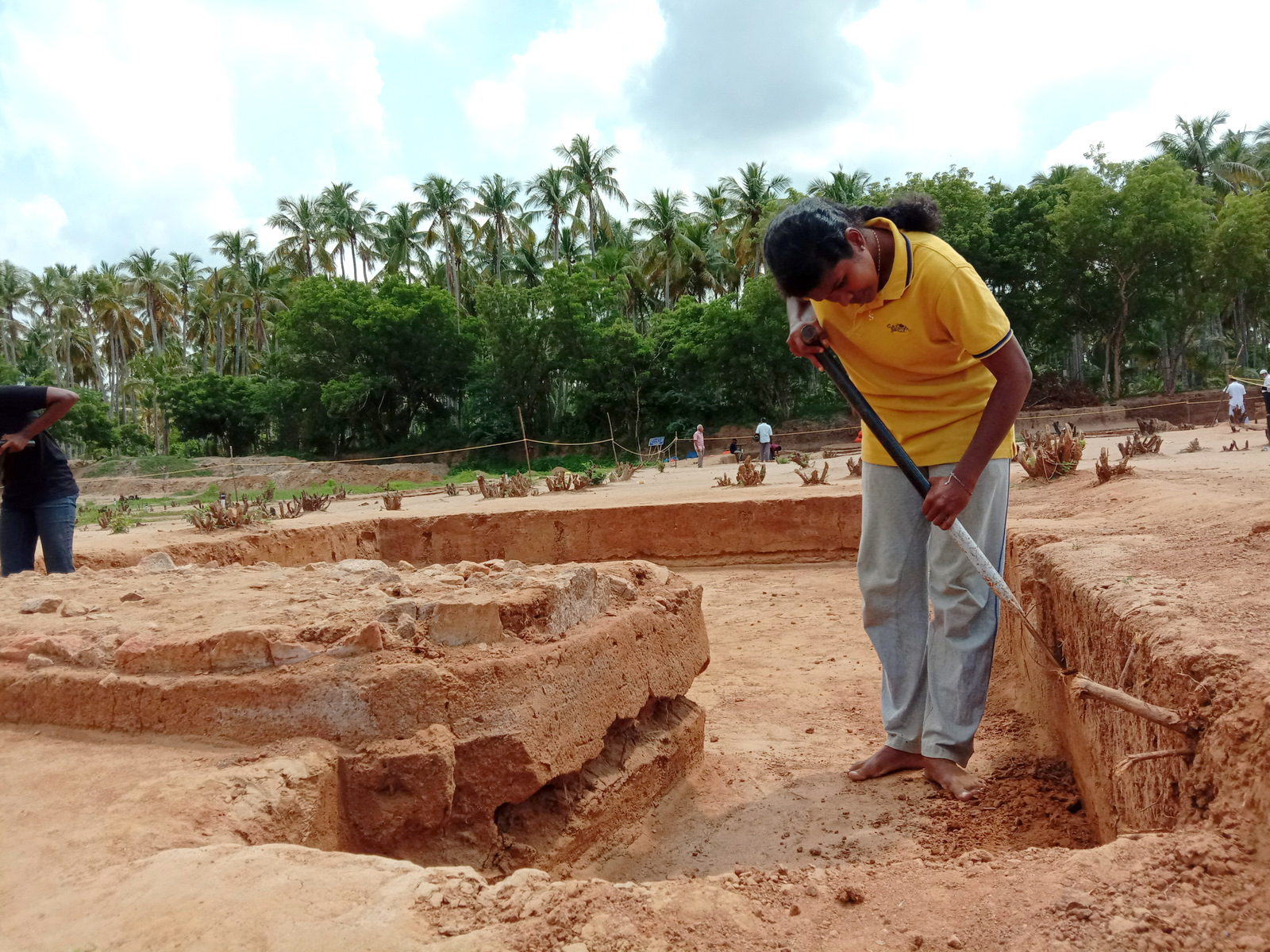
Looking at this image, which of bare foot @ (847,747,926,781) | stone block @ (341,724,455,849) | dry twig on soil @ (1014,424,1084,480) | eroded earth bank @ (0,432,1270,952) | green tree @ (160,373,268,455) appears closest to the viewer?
eroded earth bank @ (0,432,1270,952)

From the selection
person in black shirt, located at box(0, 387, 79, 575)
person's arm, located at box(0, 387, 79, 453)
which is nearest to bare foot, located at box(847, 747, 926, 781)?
person's arm, located at box(0, 387, 79, 453)

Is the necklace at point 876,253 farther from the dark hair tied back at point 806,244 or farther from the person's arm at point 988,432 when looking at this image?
the person's arm at point 988,432

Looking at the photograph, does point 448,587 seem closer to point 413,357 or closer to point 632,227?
point 413,357

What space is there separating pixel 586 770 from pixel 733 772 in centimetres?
69

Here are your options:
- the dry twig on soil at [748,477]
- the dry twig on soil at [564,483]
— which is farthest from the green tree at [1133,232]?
the dry twig on soil at [564,483]

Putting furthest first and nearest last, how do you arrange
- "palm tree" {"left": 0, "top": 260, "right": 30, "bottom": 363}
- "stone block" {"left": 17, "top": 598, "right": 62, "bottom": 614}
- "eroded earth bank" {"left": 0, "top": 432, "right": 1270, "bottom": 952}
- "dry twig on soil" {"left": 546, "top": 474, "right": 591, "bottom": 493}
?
"palm tree" {"left": 0, "top": 260, "right": 30, "bottom": 363} < "dry twig on soil" {"left": 546, "top": 474, "right": 591, "bottom": 493} < "stone block" {"left": 17, "top": 598, "right": 62, "bottom": 614} < "eroded earth bank" {"left": 0, "top": 432, "right": 1270, "bottom": 952}

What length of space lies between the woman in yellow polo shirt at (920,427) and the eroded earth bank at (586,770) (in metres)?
0.26

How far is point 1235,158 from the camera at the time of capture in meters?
35.7

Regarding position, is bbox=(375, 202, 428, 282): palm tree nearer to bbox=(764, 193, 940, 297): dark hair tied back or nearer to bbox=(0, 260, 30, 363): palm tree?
bbox=(0, 260, 30, 363): palm tree

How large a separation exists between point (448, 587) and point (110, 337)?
5027 cm

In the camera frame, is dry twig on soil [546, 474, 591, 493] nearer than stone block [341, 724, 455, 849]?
No

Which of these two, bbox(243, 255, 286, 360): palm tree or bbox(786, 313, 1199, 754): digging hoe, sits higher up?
bbox(243, 255, 286, 360): palm tree

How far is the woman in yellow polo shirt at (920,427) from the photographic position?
2307 mm

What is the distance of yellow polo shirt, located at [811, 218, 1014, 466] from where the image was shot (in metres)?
2.30
